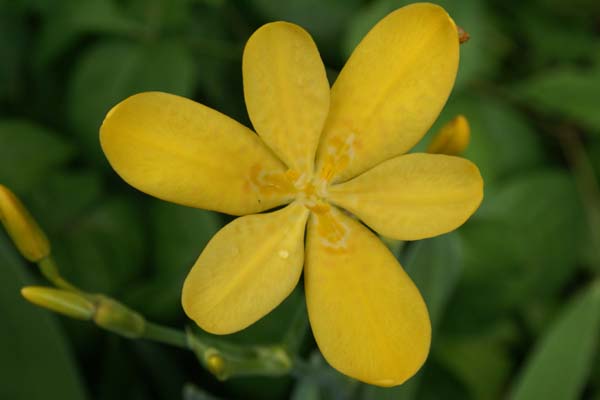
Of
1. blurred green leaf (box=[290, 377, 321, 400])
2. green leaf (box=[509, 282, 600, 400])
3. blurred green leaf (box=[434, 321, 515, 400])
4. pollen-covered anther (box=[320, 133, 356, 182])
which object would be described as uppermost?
pollen-covered anther (box=[320, 133, 356, 182])

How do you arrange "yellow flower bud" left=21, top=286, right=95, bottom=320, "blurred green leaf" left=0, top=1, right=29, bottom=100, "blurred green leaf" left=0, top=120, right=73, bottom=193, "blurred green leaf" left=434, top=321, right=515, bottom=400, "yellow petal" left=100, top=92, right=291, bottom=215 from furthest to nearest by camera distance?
1. "blurred green leaf" left=434, top=321, right=515, bottom=400
2. "blurred green leaf" left=0, top=1, right=29, bottom=100
3. "blurred green leaf" left=0, top=120, right=73, bottom=193
4. "yellow flower bud" left=21, top=286, right=95, bottom=320
5. "yellow petal" left=100, top=92, right=291, bottom=215

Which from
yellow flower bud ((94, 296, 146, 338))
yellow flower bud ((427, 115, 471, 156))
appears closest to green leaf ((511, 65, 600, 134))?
yellow flower bud ((427, 115, 471, 156))

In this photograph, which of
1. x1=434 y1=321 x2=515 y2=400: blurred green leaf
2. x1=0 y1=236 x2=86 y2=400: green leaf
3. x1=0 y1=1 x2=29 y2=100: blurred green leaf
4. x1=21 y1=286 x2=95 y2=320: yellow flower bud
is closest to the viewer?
x1=21 y1=286 x2=95 y2=320: yellow flower bud

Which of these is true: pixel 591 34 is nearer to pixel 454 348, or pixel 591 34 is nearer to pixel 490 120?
pixel 490 120

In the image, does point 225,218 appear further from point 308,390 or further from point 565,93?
point 565,93

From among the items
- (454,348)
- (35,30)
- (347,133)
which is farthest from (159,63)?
(454,348)

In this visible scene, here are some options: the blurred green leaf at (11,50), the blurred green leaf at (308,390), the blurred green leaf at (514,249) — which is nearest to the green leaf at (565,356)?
the blurred green leaf at (514,249)

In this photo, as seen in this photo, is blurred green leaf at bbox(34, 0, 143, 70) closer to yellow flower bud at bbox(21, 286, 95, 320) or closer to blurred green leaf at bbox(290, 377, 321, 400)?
yellow flower bud at bbox(21, 286, 95, 320)
